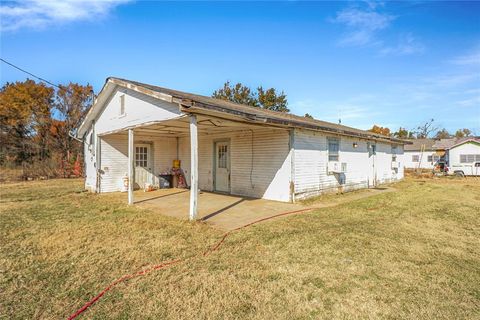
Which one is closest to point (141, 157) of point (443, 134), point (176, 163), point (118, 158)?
point (118, 158)

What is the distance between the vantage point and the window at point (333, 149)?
10.9m

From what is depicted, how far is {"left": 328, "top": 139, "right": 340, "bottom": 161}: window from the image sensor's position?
10.9 metres

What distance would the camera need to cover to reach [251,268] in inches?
141


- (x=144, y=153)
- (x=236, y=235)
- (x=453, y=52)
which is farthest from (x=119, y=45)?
(x=453, y=52)

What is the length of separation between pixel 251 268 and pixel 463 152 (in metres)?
30.5

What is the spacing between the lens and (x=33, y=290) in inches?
120

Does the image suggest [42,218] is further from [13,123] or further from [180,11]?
[13,123]

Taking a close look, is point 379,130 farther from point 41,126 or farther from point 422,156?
point 41,126

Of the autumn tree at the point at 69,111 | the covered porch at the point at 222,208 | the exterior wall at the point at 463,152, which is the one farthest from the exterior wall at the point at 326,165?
the autumn tree at the point at 69,111

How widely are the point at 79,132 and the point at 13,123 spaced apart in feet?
47.0

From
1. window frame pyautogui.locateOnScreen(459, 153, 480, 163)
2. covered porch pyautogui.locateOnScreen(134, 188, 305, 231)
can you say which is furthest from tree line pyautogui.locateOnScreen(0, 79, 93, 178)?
window frame pyautogui.locateOnScreen(459, 153, 480, 163)

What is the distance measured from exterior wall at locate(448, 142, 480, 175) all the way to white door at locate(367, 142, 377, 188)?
1650cm

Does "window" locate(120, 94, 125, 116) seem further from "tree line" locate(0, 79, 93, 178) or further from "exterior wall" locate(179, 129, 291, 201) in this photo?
"tree line" locate(0, 79, 93, 178)

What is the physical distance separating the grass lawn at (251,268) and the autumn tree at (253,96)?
85.8 ft
